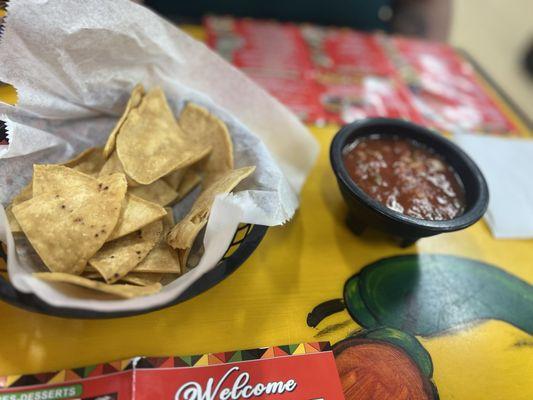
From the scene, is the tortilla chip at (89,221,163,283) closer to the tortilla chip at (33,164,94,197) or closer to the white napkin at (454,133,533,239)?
the tortilla chip at (33,164,94,197)

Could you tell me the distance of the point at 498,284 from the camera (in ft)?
4.04

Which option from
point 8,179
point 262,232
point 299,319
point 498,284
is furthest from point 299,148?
point 8,179

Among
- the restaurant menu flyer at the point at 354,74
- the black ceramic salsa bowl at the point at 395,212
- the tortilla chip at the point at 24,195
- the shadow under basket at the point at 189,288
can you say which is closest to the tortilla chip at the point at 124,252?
the shadow under basket at the point at 189,288

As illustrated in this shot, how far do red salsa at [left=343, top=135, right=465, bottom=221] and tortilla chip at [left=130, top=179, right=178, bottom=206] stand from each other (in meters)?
0.52

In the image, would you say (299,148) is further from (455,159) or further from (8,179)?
(8,179)

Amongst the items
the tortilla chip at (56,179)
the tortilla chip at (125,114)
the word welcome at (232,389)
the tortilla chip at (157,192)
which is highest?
the tortilla chip at (125,114)

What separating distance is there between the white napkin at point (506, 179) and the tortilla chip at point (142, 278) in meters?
1.09

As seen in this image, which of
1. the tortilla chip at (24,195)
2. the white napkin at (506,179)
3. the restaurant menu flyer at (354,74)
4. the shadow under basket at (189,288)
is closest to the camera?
the shadow under basket at (189,288)

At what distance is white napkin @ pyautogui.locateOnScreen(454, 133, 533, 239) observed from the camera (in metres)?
1.40

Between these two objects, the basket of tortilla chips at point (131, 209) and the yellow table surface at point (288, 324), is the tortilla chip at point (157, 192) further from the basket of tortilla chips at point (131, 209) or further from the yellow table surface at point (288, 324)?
the yellow table surface at point (288, 324)

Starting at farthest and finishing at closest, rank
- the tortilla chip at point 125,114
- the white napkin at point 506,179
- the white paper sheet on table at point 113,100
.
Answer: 1. the white napkin at point 506,179
2. the tortilla chip at point 125,114
3. the white paper sheet on table at point 113,100

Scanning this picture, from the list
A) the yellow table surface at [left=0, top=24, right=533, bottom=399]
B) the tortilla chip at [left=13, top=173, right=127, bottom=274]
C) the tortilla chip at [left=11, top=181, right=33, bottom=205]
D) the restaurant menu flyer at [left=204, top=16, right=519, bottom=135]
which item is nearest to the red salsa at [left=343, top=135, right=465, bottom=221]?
the yellow table surface at [left=0, top=24, right=533, bottom=399]

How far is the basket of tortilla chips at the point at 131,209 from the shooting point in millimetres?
906

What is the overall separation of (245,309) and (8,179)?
2.27ft
